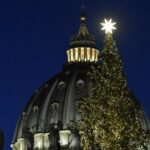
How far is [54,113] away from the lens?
83.2 metres

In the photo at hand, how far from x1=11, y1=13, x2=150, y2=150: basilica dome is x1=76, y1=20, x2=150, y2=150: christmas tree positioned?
5354cm

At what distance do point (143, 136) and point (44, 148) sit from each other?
57508 mm

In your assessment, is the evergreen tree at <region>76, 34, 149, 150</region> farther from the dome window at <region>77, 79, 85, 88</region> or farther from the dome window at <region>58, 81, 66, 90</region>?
the dome window at <region>58, 81, 66, 90</region>

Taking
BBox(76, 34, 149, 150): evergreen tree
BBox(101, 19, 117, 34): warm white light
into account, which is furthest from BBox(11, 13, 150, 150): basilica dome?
BBox(76, 34, 149, 150): evergreen tree

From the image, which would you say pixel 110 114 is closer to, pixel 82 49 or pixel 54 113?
pixel 54 113

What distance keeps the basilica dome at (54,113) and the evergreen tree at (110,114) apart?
53538 millimetres

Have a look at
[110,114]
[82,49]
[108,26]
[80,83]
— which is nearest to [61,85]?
[80,83]

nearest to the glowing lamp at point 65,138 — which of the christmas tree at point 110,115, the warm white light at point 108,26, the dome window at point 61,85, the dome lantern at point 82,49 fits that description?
the dome window at point 61,85

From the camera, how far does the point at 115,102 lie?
24016 mm

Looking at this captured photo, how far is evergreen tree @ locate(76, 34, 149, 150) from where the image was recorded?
2377 centimetres

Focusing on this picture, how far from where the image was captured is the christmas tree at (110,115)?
23766 mm

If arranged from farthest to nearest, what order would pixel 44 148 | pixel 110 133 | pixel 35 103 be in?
1. pixel 35 103
2. pixel 44 148
3. pixel 110 133

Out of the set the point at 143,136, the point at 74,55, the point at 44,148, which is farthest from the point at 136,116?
the point at 74,55

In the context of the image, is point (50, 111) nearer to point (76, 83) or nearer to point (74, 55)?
point (76, 83)
